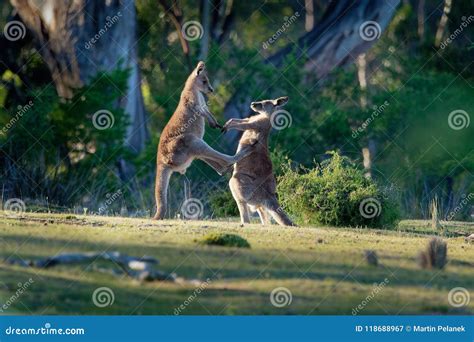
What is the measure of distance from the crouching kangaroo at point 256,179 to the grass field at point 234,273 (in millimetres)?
908

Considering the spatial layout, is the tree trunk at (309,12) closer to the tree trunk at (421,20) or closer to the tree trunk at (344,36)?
the tree trunk at (421,20)

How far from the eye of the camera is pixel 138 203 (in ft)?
83.2

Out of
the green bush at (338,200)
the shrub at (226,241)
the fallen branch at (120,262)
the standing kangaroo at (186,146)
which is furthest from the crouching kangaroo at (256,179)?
the fallen branch at (120,262)

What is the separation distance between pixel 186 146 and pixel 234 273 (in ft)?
14.6

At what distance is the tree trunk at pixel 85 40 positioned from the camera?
95.3 ft

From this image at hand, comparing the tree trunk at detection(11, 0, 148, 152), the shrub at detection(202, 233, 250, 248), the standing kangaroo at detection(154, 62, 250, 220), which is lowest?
the shrub at detection(202, 233, 250, 248)

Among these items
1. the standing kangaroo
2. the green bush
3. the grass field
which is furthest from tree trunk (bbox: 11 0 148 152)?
the grass field

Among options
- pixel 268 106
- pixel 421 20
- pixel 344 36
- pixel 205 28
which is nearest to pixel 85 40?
pixel 205 28

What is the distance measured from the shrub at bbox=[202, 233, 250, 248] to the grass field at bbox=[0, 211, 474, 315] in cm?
14

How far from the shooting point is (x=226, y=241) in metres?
14.3

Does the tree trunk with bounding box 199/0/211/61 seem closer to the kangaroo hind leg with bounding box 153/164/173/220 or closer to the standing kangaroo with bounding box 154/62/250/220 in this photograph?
the standing kangaroo with bounding box 154/62/250/220

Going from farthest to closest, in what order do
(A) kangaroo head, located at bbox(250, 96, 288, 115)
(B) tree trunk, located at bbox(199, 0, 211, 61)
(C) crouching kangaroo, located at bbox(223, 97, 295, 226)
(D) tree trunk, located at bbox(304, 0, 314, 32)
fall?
1. (D) tree trunk, located at bbox(304, 0, 314, 32)
2. (B) tree trunk, located at bbox(199, 0, 211, 61)
3. (A) kangaroo head, located at bbox(250, 96, 288, 115)
4. (C) crouching kangaroo, located at bbox(223, 97, 295, 226)

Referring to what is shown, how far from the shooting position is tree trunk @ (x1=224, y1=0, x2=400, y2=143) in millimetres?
33500

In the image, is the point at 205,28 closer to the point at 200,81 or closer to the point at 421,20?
the point at 421,20
